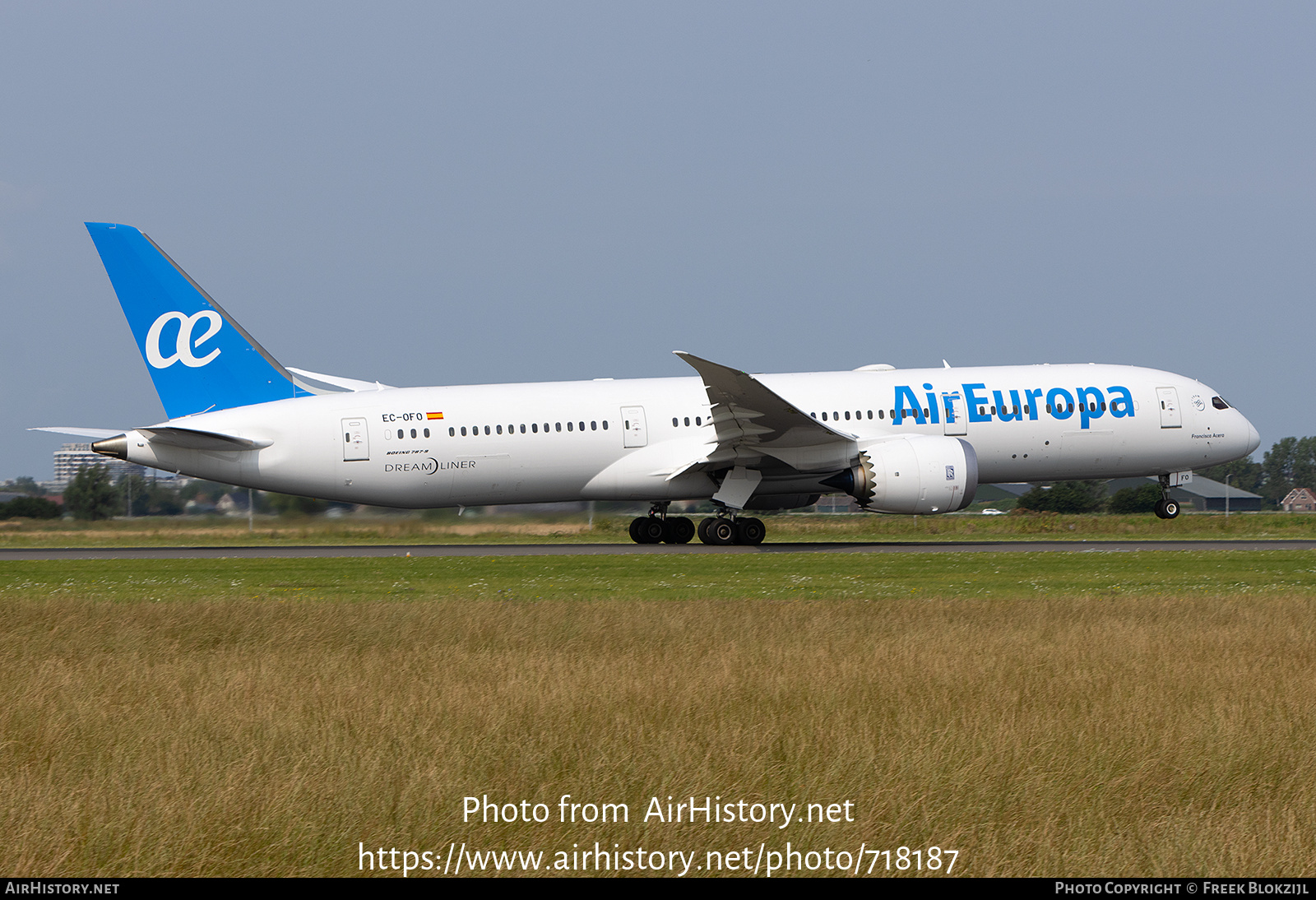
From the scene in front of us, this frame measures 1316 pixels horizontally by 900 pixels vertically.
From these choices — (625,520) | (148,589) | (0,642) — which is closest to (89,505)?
(625,520)

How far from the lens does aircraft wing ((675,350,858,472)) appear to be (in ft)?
88.2

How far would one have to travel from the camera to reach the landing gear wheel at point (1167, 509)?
3078 centimetres

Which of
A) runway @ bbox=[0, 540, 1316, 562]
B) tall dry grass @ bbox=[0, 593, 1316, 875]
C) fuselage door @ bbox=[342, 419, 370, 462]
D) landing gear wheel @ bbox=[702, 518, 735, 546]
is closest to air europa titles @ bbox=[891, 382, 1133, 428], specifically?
runway @ bbox=[0, 540, 1316, 562]

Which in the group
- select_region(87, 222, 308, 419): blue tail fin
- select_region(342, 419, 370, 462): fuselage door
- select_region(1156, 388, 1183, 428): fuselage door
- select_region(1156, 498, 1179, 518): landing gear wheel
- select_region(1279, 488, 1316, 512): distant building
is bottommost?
select_region(1279, 488, 1316, 512): distant building

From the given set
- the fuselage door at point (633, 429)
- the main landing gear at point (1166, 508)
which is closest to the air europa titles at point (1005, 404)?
the main landing gear at point (1166, 508)

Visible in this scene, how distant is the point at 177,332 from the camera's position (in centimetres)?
2872

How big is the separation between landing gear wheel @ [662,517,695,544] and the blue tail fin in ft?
32.1

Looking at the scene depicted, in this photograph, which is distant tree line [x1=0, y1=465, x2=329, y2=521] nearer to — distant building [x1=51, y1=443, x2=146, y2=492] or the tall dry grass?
distant building [x1=51, y1=443, x2=146, y2=492]

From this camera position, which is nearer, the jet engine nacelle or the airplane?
the jet engine nacelle

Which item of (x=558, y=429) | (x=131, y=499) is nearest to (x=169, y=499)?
(x=131, y=499)

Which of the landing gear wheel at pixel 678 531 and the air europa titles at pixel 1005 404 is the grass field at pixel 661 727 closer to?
the air europa titles at pixel 1005 404

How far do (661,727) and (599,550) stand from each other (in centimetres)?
2049

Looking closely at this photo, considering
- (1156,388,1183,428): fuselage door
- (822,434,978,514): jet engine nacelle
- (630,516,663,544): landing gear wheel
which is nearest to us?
(822,434,978,514): jet engine nacelle

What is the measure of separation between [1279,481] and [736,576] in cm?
10209
